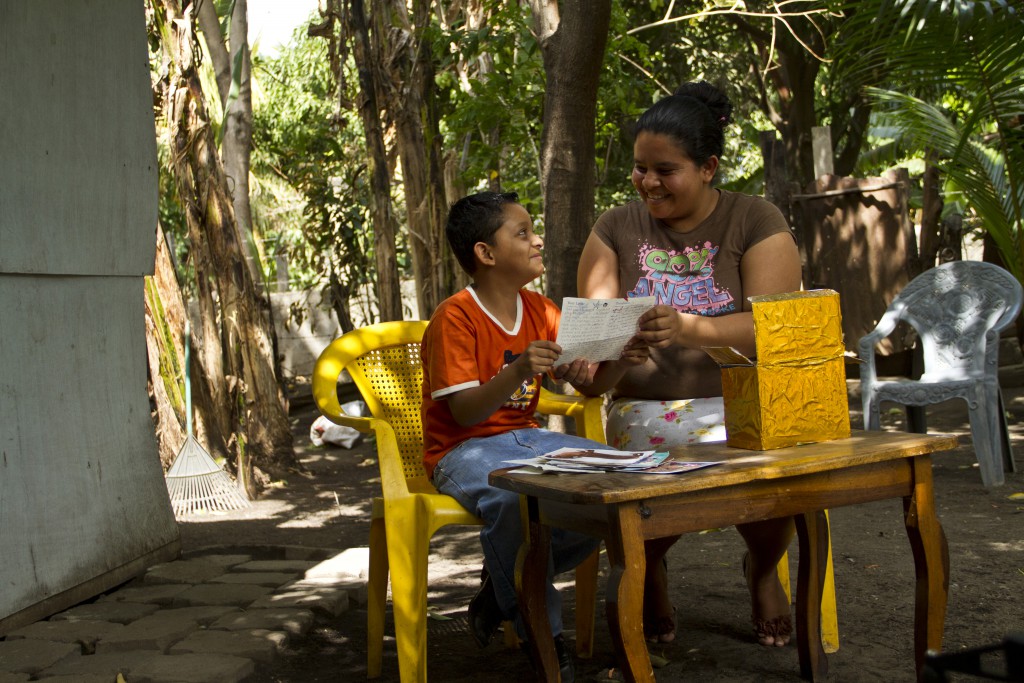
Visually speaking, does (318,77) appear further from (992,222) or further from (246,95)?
(992,222)

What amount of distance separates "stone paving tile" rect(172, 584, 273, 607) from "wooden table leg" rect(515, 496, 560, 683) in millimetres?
1869

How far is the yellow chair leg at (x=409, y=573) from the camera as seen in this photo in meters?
3.07

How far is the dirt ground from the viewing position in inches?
133

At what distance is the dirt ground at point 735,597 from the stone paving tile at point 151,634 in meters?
0.44

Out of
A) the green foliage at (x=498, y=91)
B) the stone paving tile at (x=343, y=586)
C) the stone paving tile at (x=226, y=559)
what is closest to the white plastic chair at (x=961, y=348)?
the green foliage at (x=498, y=91)

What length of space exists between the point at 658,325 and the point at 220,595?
2438mm

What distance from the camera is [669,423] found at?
3.38 meters

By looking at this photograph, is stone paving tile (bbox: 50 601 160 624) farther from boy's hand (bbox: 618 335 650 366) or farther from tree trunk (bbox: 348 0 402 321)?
tree trunk (bbox: 348 0 402 321)

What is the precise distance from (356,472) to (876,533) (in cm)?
429

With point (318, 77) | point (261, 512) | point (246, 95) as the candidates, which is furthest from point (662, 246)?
point (318, 77)

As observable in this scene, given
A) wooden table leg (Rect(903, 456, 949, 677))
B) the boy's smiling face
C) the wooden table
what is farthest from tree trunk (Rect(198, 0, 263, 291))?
wooden table leg (Rect(903, 456, 949, 677))

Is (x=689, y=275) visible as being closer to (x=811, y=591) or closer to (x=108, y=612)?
(x=811, y=591)

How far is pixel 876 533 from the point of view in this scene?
194 inches

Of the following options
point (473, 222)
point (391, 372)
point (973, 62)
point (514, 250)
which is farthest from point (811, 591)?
point (973, 62)
